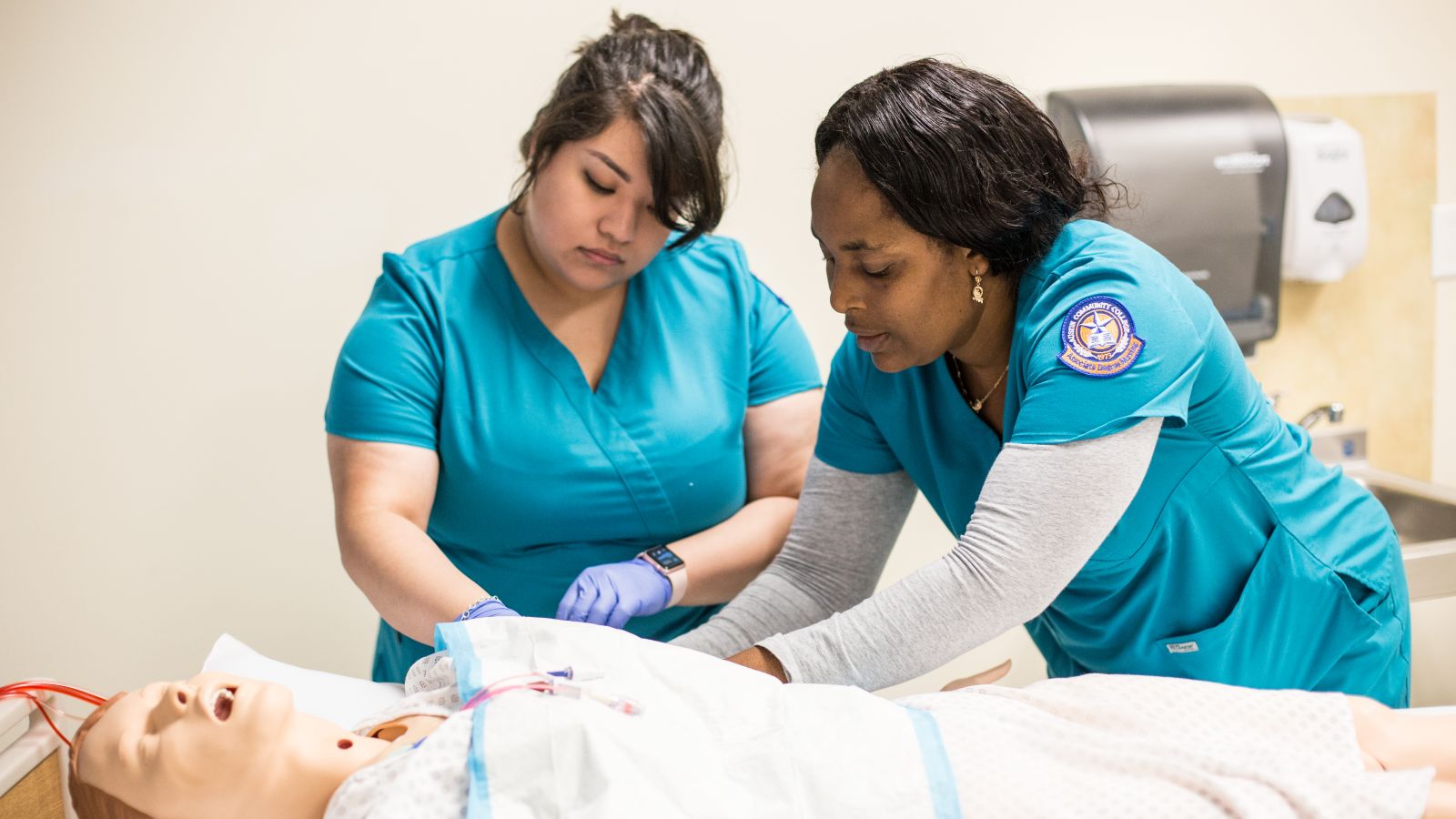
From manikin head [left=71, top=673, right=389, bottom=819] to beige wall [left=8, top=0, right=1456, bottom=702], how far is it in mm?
1049

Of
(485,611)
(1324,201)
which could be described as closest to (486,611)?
(485,611)

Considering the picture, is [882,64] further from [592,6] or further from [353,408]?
[353,408]

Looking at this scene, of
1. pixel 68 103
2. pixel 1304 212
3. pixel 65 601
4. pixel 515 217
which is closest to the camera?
pixel 515 217

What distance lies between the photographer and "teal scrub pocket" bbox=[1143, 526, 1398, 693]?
1234 mm

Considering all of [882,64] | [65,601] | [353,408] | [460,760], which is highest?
[882,64]

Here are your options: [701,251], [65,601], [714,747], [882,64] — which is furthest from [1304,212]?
[65,601]

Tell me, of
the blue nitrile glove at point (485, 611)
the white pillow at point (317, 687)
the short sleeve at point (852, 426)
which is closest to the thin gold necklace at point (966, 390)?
the short sleeve at point (852, 426)

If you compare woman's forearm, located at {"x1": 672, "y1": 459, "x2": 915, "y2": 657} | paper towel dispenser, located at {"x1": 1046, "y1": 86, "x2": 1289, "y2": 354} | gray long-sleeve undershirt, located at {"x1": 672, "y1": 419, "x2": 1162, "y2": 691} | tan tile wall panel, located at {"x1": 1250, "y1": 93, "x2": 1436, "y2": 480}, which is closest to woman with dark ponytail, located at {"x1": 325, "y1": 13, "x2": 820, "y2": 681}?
woman's forearm, located at {"x1": 672, "y1": 459, "x2": 915, "y2": 657}

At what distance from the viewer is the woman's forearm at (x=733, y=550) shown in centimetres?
153

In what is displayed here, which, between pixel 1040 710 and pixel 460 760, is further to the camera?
pixel 1040 710

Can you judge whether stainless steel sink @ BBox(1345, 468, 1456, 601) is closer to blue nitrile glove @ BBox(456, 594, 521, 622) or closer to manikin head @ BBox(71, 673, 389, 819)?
blue nitrile glove @ BBox(456, 594, 521, 622)

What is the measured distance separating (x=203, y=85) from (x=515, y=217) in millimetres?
743

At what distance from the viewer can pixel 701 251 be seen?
1.68 metres

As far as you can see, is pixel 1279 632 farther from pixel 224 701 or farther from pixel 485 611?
pixel 224 701
